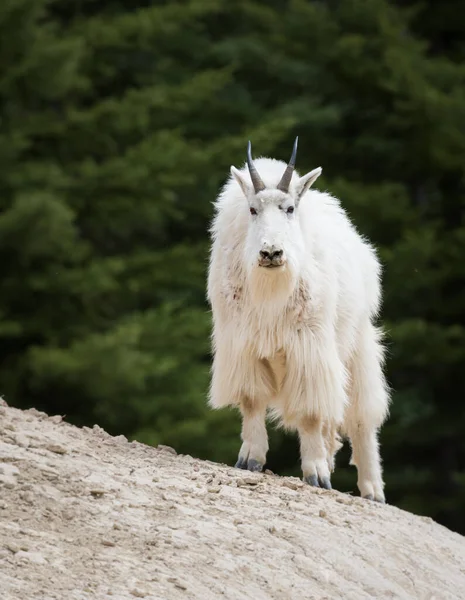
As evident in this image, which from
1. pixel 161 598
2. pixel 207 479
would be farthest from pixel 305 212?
pixel 161 598

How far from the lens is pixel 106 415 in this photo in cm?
1928

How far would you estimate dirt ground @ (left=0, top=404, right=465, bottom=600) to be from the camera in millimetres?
6781

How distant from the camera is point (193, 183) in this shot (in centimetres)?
2194

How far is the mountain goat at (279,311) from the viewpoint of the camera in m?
9.33

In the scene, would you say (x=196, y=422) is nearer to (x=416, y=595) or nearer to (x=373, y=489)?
(x=373, y=489)

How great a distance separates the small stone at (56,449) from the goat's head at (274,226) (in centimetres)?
176

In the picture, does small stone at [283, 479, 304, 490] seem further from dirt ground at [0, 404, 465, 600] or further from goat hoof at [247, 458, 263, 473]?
goat hoof at [247, 458, 263, 473]

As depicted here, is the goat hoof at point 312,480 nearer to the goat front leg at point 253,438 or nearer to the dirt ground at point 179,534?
the dirt ground at point 179,534

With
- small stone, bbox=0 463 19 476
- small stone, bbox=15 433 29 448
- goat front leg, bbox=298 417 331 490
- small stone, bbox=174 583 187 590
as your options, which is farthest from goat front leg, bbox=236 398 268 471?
small stone, bbox=174 583 187 590

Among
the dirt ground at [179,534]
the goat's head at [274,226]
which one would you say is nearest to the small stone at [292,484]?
the dirt ground at [179,534]

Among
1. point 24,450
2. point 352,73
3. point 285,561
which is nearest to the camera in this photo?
point 285,561

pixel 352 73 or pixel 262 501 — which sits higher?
pixel 352 73

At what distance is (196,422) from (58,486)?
39.4 ft

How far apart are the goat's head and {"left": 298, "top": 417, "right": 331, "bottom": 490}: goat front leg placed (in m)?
0.94
